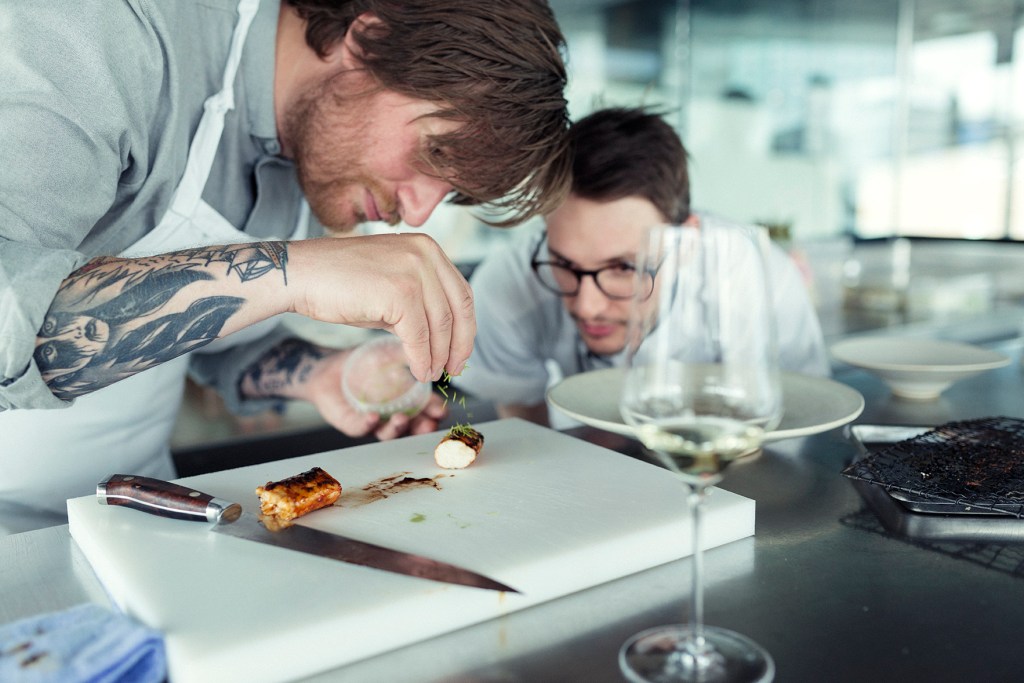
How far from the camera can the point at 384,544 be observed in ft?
2.34

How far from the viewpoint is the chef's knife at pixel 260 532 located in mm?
647

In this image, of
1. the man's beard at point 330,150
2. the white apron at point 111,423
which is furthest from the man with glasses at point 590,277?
the white apron at point 111,423

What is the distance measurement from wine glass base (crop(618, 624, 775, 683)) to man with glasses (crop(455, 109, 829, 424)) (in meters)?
0.95

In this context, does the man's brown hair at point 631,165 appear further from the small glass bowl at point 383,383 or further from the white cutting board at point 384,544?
the white cutting board at point 384,544

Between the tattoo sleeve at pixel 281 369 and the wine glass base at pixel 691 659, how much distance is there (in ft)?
3.02

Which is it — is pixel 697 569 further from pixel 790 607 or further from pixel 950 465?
pixel 950 465

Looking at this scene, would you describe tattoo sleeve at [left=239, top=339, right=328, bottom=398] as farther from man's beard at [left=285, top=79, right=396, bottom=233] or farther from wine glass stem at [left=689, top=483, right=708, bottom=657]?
wine glass stem at [left=689, top=483, right=708, bottom=657]

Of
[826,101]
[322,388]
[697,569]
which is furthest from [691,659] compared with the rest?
[826,101]

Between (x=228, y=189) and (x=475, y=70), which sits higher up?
(x=475, y=70)

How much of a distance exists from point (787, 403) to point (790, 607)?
1.40ft

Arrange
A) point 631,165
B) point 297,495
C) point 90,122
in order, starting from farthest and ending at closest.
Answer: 1. point 631,165
2. point 90,122
3. point 297,495

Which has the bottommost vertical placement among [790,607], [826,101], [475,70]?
[790,607]

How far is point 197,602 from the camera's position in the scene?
61cm

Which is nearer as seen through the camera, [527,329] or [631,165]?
[631,165]
